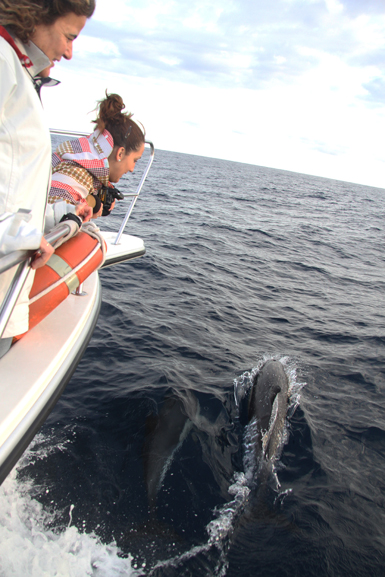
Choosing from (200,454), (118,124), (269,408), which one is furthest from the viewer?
(269,408)

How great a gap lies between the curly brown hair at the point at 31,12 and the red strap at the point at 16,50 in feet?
0.11

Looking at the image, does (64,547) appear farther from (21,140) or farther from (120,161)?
(120,161)

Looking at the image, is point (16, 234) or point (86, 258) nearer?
point (16, 234)

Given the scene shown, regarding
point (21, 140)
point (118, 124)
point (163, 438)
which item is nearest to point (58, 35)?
point (21, 140)

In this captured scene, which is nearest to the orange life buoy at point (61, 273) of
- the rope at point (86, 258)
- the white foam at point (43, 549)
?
the rope at point (86, 258)

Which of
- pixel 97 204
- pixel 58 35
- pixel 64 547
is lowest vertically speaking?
pixel 64 547

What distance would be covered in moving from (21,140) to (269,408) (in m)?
3.97

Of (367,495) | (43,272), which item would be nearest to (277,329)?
(367,495)

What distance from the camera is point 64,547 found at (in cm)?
287

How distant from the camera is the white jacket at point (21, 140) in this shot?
1491 mm

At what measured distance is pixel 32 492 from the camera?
3.24m

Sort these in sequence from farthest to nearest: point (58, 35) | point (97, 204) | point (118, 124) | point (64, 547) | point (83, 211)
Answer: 1. point (97, 204)
2. point (118, 124)
3. point (64, 547)
4. point (83, 211)
5. point (58, 35)

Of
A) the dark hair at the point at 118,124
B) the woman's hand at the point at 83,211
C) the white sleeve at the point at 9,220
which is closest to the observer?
the white sleeve at the point at 9,220

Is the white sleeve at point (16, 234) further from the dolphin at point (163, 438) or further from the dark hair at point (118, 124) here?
the dolphin at point (163, 438)
